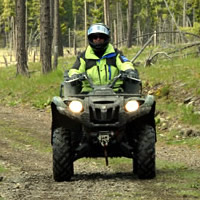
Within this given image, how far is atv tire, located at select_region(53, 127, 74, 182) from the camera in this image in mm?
8133

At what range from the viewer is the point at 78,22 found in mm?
121000

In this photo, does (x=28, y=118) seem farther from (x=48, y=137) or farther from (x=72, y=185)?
(x=72, y=185)

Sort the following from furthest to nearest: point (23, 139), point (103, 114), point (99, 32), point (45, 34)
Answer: point (45, 34) < point (23, 139) < point (99, 32) < point (103, 114)

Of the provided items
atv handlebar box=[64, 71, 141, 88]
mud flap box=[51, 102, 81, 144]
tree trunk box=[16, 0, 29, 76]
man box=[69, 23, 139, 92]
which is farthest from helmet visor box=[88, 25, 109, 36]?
tree trunk box=[16, 0, 29, 76]

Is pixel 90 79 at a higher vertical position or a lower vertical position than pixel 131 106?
higher

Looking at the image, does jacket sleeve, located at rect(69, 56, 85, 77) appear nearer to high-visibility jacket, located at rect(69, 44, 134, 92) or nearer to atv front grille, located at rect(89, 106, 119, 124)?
high-visibility jacket, located at rect(69, 44, 134, 92)

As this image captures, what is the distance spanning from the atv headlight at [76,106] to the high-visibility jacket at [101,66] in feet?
2.71

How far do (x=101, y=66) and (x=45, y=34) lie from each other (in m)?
17.2

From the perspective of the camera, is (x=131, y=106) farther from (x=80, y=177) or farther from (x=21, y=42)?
(x=21, y=42)

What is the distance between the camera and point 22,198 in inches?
267

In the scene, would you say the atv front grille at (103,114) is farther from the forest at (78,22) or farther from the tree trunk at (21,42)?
the tree trunk at (21,42)

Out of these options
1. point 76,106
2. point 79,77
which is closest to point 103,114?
point 76,106

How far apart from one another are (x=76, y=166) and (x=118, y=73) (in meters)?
1.95

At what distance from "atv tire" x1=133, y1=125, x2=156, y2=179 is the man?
3.11 feet
